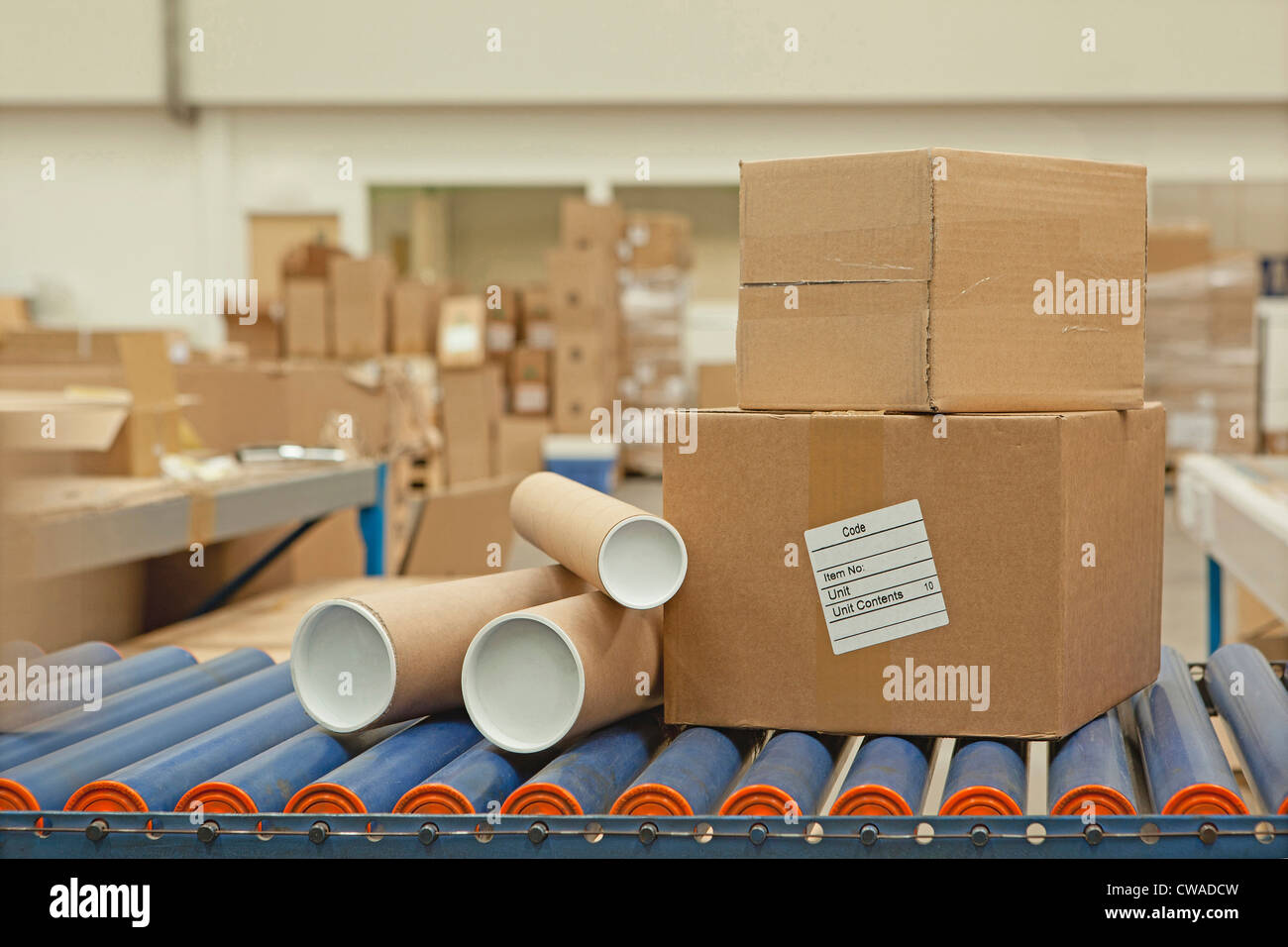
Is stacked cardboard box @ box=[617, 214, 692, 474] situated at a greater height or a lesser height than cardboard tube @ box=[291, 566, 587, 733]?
greater

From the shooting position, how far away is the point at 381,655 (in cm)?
146

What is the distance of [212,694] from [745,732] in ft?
2.42

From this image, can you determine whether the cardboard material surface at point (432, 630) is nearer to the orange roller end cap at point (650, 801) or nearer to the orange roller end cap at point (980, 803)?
the orange roller end cap at point (650, 801)

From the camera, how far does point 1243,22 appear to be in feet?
28.7

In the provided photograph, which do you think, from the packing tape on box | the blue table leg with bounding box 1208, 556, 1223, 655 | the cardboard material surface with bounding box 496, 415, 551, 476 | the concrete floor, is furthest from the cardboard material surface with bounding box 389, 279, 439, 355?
the packing tape on box

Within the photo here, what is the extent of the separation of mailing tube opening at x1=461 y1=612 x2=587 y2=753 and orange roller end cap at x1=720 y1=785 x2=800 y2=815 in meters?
0.21

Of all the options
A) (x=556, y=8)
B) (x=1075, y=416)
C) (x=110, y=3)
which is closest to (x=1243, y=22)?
(x=556, y=8)

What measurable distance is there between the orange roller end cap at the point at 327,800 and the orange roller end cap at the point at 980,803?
0.61m

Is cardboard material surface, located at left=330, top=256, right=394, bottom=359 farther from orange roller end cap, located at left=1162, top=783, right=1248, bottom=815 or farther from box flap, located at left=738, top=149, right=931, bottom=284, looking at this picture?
orange roller end cap, located at left=1162, top=783, right=1248, bottom=815

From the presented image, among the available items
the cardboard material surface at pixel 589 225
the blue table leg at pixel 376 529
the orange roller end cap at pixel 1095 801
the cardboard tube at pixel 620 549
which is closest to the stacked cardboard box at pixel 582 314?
the cardboard material surface at pixel 589 225

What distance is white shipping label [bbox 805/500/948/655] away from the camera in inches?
55.8
